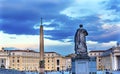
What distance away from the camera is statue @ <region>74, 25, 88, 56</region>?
73.2ft

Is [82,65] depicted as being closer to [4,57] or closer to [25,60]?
[4,57]

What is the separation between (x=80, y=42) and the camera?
22.7 meters

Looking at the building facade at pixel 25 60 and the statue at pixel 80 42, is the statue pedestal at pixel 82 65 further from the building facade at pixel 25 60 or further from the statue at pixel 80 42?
the building facade at pixel 25 60

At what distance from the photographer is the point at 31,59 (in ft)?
490

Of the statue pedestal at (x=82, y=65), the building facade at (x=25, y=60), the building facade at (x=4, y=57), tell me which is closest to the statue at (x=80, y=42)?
the statue pedestal at (x=82, y=65)

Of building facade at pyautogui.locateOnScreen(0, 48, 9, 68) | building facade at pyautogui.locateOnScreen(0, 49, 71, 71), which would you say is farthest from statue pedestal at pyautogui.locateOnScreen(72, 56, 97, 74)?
building facade at pyautogui.locateOnScreen(0, 48, 9, 68)

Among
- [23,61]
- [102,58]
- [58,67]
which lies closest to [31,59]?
[23,61]

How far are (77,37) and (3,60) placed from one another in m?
112

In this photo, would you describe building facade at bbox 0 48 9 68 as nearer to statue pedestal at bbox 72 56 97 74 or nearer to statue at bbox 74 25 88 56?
statue at bbox 74 25 88 56

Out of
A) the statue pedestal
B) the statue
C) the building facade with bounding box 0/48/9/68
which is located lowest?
the statue pedestal

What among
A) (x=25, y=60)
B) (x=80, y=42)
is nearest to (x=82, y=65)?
(x=80, y=42)

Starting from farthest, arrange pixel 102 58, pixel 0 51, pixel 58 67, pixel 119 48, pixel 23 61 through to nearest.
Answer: pixel 58 67, pixel 102 58, pixel 23 61, pixel 0 51, pixel 119 48

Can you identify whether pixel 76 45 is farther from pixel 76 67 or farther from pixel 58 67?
pixel 58 67

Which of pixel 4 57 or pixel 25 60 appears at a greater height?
pixel 4 57
